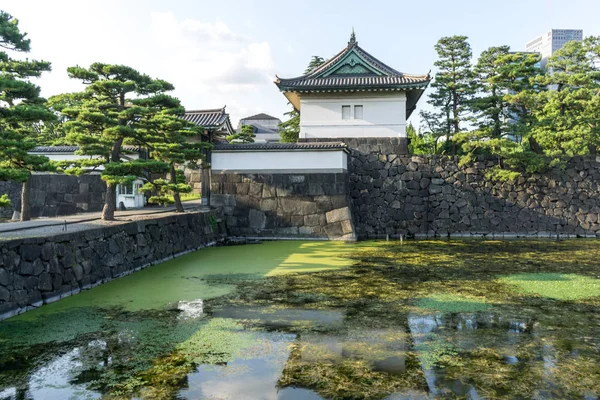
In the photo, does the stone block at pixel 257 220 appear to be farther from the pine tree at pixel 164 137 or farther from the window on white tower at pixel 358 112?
the window on white tower at pixel 358 112

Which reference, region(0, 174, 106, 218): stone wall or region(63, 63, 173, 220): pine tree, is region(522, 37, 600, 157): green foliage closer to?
region(63, 63, 173, 220): pine tree

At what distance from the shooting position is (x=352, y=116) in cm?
1480

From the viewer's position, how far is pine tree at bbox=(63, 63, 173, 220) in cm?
749

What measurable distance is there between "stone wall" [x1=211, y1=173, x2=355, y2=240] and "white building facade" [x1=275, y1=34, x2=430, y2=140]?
3.09 metres

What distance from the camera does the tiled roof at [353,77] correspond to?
45.9 ft

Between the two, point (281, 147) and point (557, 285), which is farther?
point (281, 147)

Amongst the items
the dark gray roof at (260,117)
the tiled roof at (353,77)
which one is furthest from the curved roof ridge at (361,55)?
the dark gray roof at (260,117)

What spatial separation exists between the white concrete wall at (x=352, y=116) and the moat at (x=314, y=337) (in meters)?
7.95

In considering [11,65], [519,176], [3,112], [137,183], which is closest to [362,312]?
[3,112]

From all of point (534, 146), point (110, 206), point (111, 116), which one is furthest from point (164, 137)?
point (534, 146)

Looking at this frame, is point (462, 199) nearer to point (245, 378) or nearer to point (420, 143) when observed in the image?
point (420, 143)

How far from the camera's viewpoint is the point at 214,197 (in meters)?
12.5

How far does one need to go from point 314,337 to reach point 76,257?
3.68 meters

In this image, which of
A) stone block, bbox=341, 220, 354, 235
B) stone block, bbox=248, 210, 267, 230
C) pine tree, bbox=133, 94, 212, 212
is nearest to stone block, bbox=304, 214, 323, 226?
stone block, bbox=341, 220, 354, 235
